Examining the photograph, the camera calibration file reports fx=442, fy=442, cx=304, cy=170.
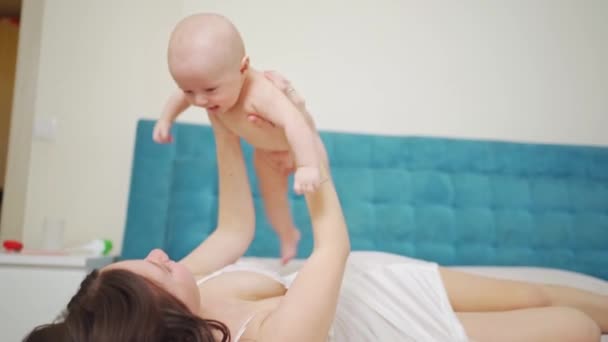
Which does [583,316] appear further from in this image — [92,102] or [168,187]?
[92,102]

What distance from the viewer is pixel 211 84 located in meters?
1.02

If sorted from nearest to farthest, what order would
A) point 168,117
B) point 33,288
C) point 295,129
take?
1. point 295,129
2. point 168,117
3. point 33,288

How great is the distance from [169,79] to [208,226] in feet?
2.68

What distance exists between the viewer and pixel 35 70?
7.46 feet

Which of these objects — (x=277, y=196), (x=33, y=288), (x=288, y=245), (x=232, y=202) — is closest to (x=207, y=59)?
(x=232, y=202)

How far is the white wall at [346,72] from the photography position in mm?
2283

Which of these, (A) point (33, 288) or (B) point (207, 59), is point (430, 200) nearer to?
(B) point (207, 59)

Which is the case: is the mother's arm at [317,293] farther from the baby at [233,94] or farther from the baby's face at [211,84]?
the baby's face at [211,84]

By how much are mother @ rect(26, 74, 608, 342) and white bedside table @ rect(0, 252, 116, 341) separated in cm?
81

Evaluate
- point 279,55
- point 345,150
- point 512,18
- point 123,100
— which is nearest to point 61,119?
point 123,100

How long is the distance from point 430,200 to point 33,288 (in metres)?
1.81

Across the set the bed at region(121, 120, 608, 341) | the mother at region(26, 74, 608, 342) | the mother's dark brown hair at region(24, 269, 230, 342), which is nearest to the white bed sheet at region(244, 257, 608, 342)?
the bed at region(121, 120, 608, 341)

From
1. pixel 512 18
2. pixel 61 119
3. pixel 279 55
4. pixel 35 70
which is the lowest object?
pixel 61 119

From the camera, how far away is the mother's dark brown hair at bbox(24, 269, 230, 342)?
0.68 metres
